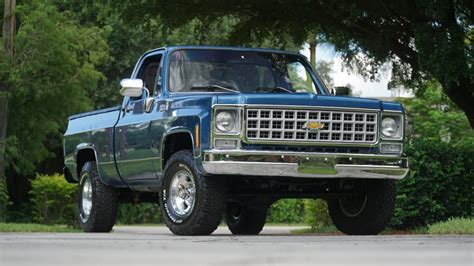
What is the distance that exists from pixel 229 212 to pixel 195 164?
4.34 m

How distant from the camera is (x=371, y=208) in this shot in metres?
12.7

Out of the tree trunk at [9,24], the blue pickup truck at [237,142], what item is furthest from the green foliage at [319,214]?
the tree trunk at [9,24]

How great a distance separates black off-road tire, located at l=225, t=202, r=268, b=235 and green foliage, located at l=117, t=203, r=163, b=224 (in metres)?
19.2

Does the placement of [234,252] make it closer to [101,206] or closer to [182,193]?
[182,193]

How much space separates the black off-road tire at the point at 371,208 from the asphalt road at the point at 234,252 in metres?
2.25

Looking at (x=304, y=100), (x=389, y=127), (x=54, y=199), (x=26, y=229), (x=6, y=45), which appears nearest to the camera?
(x=304, y=100)

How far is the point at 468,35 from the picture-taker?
706 inches

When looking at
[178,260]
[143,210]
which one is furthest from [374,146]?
[143,210]

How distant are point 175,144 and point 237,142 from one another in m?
1.11

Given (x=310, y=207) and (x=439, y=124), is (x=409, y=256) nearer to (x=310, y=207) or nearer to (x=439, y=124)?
(x=310, y=207)

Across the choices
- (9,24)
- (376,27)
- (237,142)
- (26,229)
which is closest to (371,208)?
(237,142)

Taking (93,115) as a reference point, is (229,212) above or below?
below

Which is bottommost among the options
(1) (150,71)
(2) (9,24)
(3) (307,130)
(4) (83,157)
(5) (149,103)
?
(4) (83,157)

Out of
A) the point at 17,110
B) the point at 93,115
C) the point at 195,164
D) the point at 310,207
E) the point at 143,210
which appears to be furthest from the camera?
the point at 143,210
